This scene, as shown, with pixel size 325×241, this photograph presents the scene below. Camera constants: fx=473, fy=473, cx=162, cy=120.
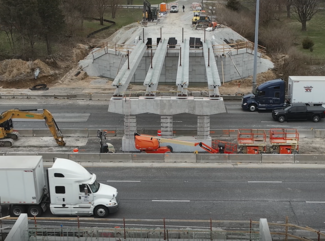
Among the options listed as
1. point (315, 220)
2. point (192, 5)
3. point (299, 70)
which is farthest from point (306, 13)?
point (315, 220)

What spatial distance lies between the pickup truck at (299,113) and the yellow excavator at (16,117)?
1986 cm

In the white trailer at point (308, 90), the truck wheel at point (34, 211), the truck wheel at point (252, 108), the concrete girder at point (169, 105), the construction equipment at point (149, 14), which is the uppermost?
the construction equipment at point (149, 14)

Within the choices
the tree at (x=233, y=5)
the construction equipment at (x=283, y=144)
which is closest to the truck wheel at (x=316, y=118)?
the construction equipment at (x=283, y=144)

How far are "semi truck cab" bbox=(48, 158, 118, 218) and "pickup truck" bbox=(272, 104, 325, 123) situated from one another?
75.2ft

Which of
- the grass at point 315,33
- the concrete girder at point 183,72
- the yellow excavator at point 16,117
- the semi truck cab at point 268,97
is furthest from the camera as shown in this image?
the grass at point 315,33

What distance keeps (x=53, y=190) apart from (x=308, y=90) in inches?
1156

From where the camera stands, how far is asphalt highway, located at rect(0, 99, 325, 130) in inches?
1683

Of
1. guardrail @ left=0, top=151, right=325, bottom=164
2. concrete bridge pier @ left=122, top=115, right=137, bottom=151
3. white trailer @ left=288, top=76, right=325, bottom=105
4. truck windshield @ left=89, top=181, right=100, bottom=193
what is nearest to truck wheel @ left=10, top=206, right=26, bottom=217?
truck windshield @ left=89, top=181, right=100, bottom=193

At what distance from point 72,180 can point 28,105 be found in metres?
26.6

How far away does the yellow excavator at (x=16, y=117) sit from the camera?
35.9 metres

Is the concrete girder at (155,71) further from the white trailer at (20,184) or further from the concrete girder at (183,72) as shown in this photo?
the white trailer at (20,184)

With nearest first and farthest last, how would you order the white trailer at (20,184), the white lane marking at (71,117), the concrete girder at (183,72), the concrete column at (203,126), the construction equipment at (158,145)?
the white trailer at (20,184) → the construction equipment at (158,145) → the concrete column at (203,126) → the concrete girder at (183,72) → the white lane marking at (71,117)

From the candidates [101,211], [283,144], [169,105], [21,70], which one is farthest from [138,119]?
[21,70]

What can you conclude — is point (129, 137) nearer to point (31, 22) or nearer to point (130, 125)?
point (130, 125)
